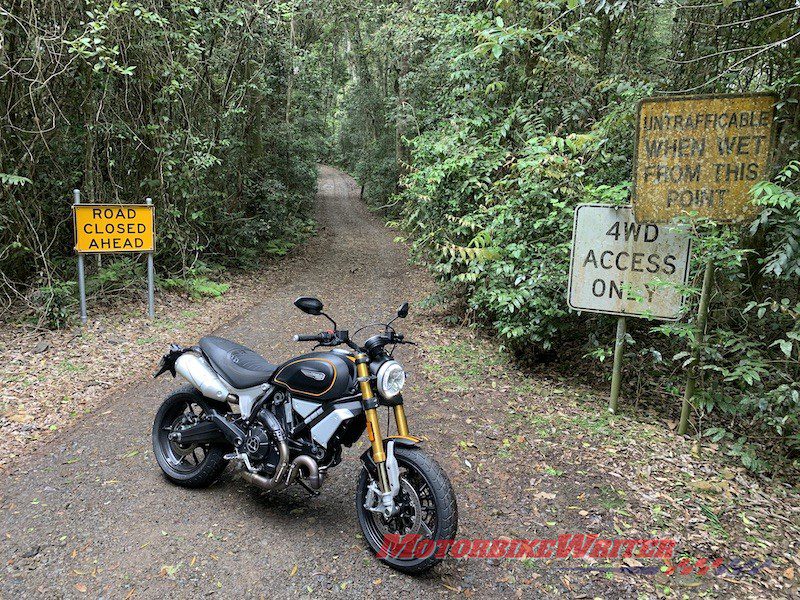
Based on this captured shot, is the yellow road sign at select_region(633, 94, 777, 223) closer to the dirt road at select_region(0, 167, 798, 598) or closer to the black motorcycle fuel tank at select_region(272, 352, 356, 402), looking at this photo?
the dirt road at select_region(0, 167, 798, 598)

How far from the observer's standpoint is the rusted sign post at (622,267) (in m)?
5.11

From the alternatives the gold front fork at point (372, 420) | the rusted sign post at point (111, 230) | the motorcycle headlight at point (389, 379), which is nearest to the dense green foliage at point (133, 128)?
the rusted sign post at point (111, 230)

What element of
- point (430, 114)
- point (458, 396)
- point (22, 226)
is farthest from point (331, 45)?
point (458, 396)

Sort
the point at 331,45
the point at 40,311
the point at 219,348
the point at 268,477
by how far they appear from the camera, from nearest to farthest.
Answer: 1. the point at 268,477
2. the point at 219,348
3. the point at 40,311
4. the point at 331,45

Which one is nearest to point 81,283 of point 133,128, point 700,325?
point 133,128

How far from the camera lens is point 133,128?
9.44 metres

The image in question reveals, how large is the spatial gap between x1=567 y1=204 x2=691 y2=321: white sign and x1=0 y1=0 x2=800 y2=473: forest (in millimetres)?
225

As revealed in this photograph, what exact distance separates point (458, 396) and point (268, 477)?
117 inches

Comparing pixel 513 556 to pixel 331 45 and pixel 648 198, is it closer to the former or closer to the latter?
pixel 648 198

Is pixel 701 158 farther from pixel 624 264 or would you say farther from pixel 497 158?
pixel 497 158

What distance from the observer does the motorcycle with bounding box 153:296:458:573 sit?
3189 mm

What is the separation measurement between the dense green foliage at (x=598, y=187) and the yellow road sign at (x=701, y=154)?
0.67 feet

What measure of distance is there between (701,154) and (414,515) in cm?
391

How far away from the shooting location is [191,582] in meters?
3.14
